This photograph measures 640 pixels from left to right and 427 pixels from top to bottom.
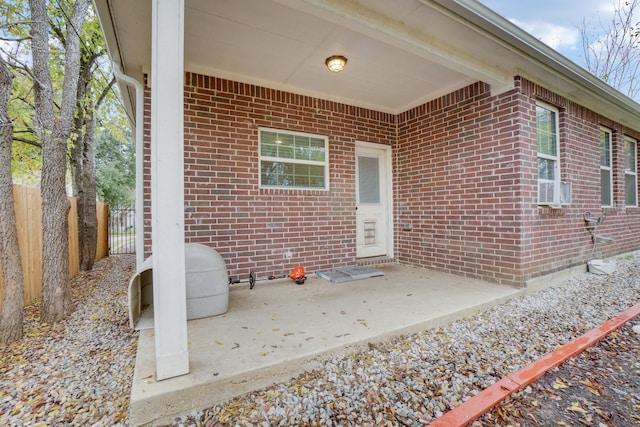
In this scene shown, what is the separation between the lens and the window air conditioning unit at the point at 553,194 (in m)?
3.87

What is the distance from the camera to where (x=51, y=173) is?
331 centimetres

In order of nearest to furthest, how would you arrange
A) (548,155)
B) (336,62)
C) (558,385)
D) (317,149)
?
(558,385) < (336,62) < (548,155) < (317,149)

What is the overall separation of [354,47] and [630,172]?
7.01m

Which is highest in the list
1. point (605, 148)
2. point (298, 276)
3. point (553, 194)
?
point (605, 148)

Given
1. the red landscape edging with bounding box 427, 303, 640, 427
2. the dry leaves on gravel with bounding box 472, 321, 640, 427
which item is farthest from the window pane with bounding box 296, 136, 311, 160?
the dry leaves on gravel with bounding box 472, 321, 640, 427

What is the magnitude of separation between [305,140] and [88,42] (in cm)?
470

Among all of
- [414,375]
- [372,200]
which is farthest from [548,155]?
[414,375]

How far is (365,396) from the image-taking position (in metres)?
1.71

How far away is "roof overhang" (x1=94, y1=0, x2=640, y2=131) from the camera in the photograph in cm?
242

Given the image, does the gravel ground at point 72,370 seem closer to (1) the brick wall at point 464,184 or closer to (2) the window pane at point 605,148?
(1) the brick wall at point 464,184

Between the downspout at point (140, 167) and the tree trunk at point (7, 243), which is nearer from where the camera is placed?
the tree trunk at point (7, 243)

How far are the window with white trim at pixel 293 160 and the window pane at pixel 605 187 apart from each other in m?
5.26

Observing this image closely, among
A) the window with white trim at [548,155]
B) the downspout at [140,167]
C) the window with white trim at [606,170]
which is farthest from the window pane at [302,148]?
the window with white trim at [606,170]

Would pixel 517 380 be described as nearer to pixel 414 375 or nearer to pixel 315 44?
pixel 414 375
